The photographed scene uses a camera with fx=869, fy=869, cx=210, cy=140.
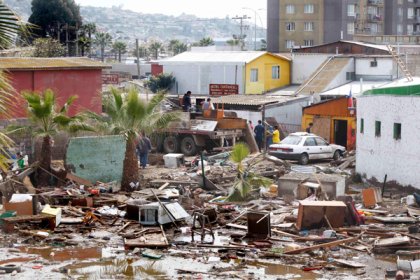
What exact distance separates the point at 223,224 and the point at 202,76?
36313 millimetres

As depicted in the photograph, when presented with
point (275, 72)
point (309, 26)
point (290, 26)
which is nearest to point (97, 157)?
point (275, 72)

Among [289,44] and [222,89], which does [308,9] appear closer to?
[289,44]

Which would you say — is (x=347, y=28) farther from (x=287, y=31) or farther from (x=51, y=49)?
(x=51, y=49)

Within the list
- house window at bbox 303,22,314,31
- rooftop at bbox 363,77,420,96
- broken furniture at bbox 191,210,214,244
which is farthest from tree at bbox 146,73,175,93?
house window at bbox 303,22,314,31

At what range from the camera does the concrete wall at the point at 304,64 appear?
5506cm

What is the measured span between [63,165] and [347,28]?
7421 centimetres

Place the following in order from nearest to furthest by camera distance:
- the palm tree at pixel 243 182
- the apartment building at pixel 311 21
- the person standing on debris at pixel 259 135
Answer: the palm tree at pixel 243 182, the person standing on debris at pixel 259 135, the apartment building at pixel 311 21

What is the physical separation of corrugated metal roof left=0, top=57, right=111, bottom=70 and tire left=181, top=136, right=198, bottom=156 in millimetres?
5775

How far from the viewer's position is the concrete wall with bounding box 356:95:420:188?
977 inches

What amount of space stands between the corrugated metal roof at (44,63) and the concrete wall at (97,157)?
8.12m

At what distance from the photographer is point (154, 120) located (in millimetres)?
25844

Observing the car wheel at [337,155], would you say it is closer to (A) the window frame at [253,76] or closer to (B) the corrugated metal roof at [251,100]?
(B) the corrugated metal roof at [251,100]

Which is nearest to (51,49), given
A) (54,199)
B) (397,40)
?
(397,40)

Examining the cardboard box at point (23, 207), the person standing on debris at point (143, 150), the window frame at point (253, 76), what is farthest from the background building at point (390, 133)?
the window frame at point (253, 76)
